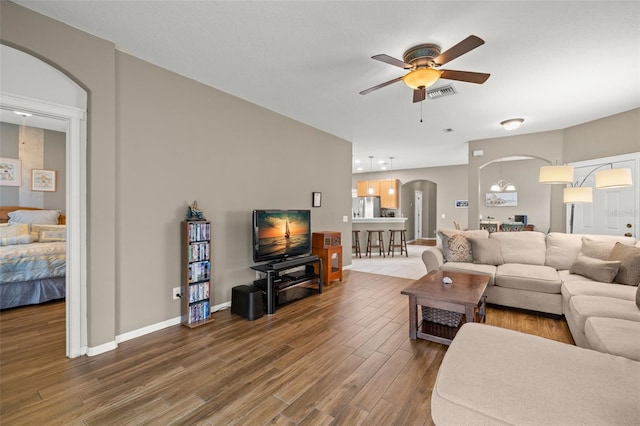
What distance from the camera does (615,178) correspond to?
3.49 m

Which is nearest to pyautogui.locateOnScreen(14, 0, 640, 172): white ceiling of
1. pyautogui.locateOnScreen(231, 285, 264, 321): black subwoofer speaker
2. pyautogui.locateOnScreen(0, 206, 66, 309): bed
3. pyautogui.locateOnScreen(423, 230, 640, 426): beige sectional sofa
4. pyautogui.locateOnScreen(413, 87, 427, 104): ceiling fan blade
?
pyautogui.locateOnScreen(413, 87, 427, 104): ceiling fan blade

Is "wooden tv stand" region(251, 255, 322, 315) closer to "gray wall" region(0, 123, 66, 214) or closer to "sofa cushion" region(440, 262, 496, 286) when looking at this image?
"sofa cushion" region(440, 262, 496, 286)

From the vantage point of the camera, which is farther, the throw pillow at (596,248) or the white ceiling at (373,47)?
the throw pillow at (596,248)

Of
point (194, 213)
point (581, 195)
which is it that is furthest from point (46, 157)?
point (581, 195)

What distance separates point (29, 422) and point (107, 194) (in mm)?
1654

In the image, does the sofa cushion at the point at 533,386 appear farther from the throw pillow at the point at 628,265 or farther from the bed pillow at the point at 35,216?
the bed pillow at the point at 35,216

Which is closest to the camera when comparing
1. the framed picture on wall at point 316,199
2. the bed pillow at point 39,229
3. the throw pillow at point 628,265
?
the throw pillow at point 628,265

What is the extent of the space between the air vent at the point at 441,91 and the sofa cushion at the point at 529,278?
2385 mm

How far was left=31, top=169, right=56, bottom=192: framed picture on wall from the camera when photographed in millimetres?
4559

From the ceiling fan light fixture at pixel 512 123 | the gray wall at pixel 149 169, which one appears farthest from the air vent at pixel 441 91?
the gray wall at pixel 149 169

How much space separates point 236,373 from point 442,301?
187 centimetres

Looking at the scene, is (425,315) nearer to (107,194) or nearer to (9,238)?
(107,194)

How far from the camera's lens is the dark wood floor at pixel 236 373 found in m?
1.74

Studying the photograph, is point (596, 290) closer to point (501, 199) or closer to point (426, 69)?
point (426, 69)
